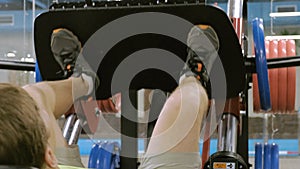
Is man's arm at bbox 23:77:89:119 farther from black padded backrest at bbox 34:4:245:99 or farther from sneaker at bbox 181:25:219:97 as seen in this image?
sneaker at bbox 181:25:219:97

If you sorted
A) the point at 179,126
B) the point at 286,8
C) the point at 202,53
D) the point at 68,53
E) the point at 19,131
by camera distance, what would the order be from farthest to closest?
the point at 286,8, the point at 68,53, the point at 202,53, the point at 179,126, the point at 19,131

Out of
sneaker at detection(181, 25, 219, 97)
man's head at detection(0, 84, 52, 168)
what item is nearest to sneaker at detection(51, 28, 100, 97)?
sneaker at detection(181, 25, 219, 97)

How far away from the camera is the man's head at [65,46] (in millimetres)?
1673

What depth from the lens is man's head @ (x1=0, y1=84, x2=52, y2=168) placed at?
1.90 feet

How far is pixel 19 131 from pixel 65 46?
112cm

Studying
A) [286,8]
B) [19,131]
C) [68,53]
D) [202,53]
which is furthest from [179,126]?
[286,8]

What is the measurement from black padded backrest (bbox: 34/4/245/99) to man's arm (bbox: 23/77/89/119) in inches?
5.2

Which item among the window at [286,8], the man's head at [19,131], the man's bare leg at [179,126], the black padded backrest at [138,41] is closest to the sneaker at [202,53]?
the black padded backrest at [138,41]

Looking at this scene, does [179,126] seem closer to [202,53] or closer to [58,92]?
[202,53]

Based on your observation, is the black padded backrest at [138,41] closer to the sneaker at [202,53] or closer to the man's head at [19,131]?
the sneaker at [202,53]

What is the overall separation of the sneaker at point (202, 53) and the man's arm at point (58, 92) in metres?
0.35

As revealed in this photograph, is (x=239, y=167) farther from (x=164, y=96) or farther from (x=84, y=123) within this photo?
(x=84, y=123)

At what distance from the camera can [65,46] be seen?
5.53 feet

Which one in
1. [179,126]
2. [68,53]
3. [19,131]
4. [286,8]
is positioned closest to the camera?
[19,131]
